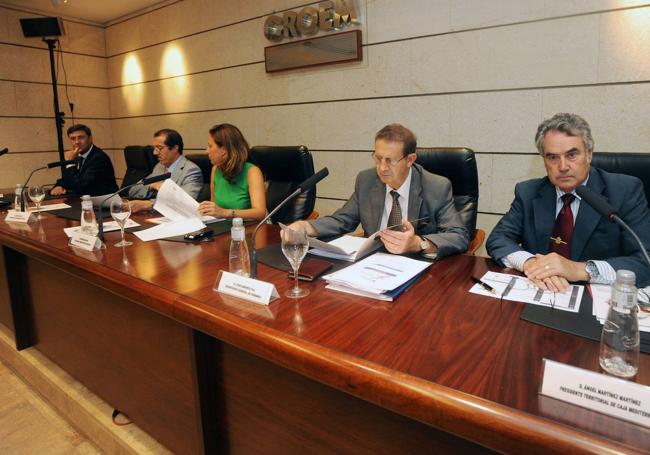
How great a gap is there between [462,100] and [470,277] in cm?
197

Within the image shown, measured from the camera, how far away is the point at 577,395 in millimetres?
688

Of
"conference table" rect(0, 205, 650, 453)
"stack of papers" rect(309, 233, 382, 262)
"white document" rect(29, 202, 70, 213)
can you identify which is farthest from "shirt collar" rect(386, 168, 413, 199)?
"white document" rect(29, 202, 70, 213)

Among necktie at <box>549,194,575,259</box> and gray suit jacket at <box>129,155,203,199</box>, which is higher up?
gray suit jacket at <box>129,155,203,199</box>

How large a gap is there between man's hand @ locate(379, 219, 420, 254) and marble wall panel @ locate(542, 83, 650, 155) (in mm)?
1709

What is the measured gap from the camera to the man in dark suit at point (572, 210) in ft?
4.91

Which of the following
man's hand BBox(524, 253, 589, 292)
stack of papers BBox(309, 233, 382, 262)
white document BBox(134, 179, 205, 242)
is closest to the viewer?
man's hand BBox(524, 253, 589, 292)

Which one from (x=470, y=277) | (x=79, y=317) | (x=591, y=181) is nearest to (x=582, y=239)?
(x=591, y=181)

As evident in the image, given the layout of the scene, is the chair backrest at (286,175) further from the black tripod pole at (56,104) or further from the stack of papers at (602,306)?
the black tripod pole at (56,104)

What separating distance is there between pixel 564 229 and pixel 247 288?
47.0 inches

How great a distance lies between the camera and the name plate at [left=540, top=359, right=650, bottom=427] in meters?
0.64

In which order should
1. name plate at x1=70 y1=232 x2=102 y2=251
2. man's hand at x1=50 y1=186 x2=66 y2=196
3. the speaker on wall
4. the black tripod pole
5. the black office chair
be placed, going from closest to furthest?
1. name plate at x1=70 y1=232 x2=102 y2=251
2. the black office chair
3. man's hand at x1=50 y1=186 x2=66 y2=196
4. the speaker on wall
5. the black tripod pole

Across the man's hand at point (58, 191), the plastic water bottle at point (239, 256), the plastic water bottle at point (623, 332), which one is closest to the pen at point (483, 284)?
the plastic water bottle at point (623, 332)

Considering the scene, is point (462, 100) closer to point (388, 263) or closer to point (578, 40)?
point (578, 40)

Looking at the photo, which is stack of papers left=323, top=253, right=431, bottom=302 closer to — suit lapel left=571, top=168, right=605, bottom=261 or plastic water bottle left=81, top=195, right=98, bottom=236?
suit lapel left=571, top=168, right=605, bottom=261
